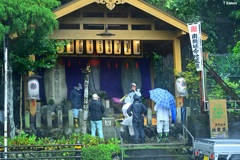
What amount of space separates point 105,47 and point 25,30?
7.51 meters

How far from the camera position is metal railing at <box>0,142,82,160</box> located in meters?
16.5

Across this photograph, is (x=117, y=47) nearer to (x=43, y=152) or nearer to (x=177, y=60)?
(x=177, y=60)

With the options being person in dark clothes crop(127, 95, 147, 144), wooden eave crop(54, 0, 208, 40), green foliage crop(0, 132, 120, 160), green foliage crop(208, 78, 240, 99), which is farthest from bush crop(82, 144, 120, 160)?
wooden eave crop(54, 0, 208, 40)

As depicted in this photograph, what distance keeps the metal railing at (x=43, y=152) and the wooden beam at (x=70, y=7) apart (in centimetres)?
590

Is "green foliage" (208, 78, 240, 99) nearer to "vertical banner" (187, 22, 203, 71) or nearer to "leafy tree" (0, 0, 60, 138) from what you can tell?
"vertical banner" (187, 22, 203, 71)

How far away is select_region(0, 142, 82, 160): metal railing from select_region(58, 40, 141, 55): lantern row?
7.62m

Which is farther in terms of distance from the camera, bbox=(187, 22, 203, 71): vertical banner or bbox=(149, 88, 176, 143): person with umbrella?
bbox=(187, 22, 203, 71): vertical banner

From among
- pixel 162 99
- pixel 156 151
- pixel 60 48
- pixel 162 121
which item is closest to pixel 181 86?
pixel 162 99

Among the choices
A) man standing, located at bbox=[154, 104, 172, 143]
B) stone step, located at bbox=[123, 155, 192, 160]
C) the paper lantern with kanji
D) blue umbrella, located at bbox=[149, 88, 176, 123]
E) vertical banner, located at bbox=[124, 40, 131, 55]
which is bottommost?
stone step, located at bbox=[123, 155, 192, 160]

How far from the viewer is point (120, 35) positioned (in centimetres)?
2298

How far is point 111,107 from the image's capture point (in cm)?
2611

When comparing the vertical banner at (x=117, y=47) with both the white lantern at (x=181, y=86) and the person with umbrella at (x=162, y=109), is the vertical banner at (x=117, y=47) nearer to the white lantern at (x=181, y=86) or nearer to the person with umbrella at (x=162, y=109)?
the white lantern at (x=181, y=86)

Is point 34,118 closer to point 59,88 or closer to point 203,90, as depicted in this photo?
point 59,88

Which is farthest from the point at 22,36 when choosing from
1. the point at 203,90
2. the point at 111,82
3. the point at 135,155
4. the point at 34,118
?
the point at 111,82
